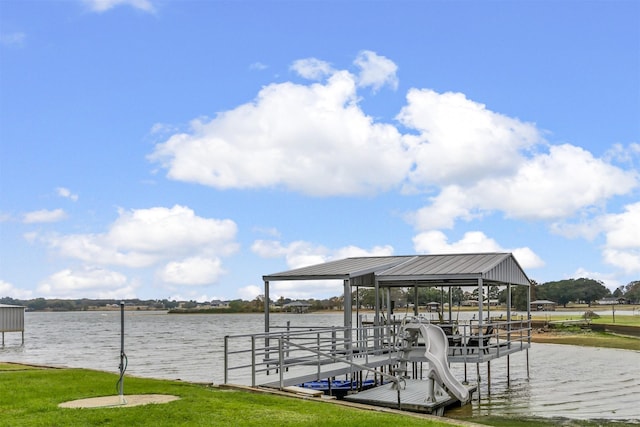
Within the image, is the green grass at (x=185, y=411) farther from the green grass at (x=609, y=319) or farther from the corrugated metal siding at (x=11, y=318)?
the green grass at (x=609, y=319)

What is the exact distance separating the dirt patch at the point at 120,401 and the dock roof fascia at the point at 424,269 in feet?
24.7

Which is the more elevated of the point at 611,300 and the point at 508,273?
the point at 508,273

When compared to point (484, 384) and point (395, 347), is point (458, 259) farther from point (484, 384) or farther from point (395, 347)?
point (484, 384)

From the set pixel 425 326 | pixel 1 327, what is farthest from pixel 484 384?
pixel 1 327

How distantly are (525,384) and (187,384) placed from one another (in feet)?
54.3

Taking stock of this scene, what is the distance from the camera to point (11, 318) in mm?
50812

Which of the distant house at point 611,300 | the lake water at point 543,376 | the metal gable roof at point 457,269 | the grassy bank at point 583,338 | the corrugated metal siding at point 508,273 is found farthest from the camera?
the distant house at point 611,300

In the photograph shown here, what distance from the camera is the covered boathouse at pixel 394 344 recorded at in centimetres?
1748

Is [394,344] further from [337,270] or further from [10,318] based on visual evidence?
[10,318]

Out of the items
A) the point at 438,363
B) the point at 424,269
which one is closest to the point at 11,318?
the point at 424,269

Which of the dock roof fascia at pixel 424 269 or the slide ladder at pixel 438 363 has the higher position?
the dock roof fascia at pixel 424 269

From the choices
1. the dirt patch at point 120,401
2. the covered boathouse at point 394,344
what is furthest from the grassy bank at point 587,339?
the dirt patch at point 120,401

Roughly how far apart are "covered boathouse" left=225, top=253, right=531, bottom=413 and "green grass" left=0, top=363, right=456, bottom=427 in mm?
1599

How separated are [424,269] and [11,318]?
3832 cm
